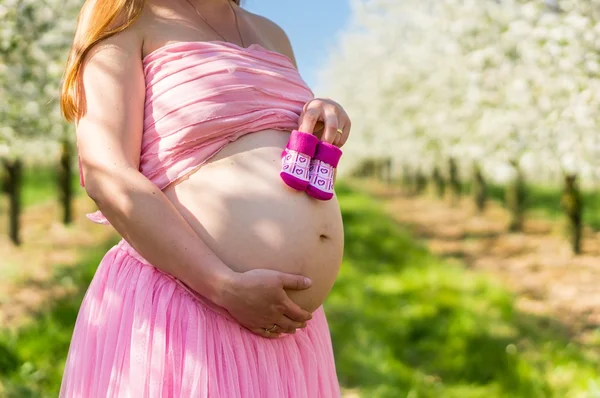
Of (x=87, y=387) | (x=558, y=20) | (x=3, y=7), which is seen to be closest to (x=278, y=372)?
(x=87, y=387)

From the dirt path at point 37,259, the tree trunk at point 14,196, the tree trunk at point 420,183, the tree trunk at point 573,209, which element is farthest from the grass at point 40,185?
the tree trunk at point 573,209

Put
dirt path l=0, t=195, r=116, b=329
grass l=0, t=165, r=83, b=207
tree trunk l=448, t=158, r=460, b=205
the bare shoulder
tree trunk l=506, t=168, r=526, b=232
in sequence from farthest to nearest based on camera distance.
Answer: grass l=0, t=165, r=83, b=207 < tree trunk l=448, t=158, r=460, b=205 < tree trunk l=506, t=168, r=526, b=232 < dirt path l=0, t=195, r=116, b=329 < the bare shoulder

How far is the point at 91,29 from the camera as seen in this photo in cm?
162

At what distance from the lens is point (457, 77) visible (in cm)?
1309

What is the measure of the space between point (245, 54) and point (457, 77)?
12.0 metres

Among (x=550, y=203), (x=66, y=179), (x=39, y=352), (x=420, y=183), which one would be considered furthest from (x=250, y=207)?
(x=420, y=183)

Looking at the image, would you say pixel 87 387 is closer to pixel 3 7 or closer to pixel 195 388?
pixel 195 388

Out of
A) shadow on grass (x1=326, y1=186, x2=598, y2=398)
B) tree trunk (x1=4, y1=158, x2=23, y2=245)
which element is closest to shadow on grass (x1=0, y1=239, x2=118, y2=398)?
shadow on grass (x1=326, y1=186, x2=598, y2=398)

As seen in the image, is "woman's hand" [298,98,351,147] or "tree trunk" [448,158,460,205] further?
"tree trunk" [448,158,460,205]

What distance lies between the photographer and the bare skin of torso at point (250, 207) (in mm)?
1604

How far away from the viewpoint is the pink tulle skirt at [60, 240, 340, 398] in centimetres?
155

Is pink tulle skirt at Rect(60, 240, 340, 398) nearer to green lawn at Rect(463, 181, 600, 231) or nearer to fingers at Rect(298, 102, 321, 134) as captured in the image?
fingers at Rect(298, 102, 321, 134)

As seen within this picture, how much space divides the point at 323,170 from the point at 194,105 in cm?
37

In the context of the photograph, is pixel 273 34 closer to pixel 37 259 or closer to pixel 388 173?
pixel 37 259
